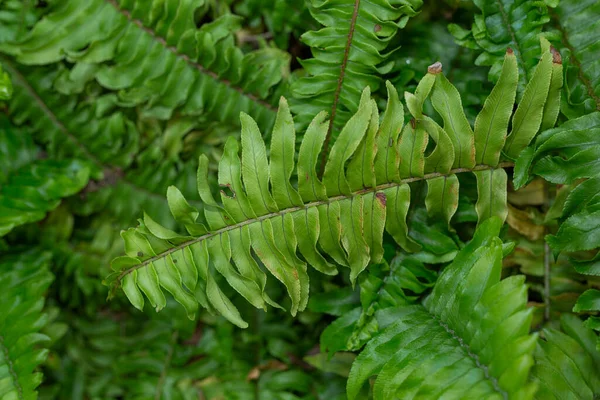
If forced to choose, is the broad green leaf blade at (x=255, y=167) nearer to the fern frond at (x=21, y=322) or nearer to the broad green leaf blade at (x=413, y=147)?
the broad green leaf blade at (x=413, y=147)

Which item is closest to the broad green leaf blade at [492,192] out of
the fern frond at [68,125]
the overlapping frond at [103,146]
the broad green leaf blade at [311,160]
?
the broad green leaf blade at [311,160]

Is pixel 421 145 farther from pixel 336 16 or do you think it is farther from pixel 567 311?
pixel 567 311

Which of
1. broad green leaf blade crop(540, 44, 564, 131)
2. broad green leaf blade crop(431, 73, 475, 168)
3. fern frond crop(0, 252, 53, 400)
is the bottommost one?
fern frond crop(0, 252, 53, 400)

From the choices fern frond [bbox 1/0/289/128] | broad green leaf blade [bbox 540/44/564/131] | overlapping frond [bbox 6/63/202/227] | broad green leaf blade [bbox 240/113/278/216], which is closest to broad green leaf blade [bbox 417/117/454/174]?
broad green leaf blade [bbox 540/44/564/131]

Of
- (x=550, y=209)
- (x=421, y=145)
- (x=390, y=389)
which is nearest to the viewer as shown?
(x=390, y=389)

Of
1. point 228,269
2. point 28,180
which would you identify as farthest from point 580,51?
point 28,180

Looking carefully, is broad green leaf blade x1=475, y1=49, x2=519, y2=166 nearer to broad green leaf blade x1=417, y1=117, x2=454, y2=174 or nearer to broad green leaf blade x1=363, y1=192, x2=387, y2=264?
broad green leaf blade x1=417, y1=117, x2=454, y2=174

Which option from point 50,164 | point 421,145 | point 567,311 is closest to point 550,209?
point 567,311
